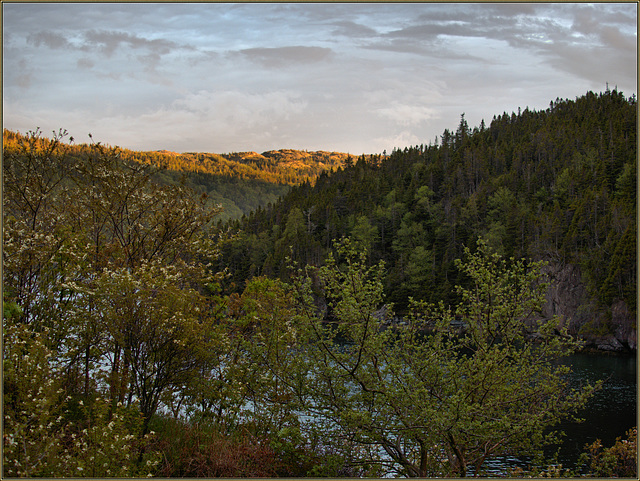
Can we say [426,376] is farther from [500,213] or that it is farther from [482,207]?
[482,207]

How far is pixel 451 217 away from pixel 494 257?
121927mm

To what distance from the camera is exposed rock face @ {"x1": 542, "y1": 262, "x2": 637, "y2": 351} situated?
70.9m

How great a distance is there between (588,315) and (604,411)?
43.8 metres

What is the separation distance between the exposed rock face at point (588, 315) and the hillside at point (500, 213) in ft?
0.61

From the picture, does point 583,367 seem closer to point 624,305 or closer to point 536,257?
point 624,305

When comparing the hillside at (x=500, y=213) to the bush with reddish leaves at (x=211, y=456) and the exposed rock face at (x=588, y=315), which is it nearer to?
the exposed rock face at (x=588, y=315)

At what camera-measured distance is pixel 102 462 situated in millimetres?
8375

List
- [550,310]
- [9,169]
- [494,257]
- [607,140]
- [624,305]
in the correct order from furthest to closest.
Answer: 1. [607,140]
2. [550,310]
3. [624,305]
4. [9,169]
5. [494,257]

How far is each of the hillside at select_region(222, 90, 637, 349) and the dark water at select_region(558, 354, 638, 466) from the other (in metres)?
15.7

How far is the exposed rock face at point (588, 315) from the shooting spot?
7094cm

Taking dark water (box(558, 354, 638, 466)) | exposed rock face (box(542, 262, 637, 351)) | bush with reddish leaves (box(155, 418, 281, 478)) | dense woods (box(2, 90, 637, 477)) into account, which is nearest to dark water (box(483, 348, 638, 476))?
dark water (box(558, 354, 638, 466))

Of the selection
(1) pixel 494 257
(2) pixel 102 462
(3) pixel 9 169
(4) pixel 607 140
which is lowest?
(2) pixel 102 462

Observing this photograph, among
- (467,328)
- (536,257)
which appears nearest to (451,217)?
(536,257)

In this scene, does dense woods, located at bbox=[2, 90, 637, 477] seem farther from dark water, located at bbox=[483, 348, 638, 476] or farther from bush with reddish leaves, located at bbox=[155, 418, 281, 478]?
dark water, located at bbox=[483, 348, 638, 476]
